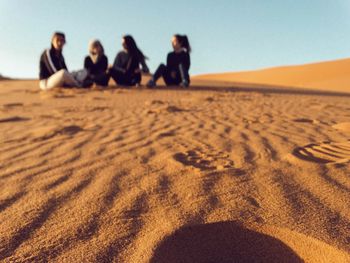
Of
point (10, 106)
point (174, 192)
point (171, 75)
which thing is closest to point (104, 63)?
point (171, 75)

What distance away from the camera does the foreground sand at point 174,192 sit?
5.73ft

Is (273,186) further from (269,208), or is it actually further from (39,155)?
(39,155)

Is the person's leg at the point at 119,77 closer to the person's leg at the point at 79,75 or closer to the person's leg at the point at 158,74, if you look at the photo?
the person's leg at the point at 158,74

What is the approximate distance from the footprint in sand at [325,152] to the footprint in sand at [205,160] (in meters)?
0.60

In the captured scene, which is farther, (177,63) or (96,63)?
(177,63)

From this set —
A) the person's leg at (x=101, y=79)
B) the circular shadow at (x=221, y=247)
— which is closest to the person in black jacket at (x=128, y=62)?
the person's leg at (x=101, y=79)

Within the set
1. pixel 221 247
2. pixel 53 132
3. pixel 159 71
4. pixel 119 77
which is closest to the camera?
pixel 221 247

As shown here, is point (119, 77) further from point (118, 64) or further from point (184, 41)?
point (184, 41)

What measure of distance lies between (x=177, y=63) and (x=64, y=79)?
2.64 meters

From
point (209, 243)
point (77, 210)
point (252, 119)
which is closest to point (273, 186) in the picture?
point (209, 243)

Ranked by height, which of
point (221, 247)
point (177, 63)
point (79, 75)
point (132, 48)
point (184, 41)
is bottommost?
point (221, 247)

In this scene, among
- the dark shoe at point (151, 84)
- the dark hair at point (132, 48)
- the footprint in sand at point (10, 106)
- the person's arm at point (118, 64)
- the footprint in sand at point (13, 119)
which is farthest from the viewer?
the dark shoe at point (151, 84)

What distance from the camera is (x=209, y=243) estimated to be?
1.79m

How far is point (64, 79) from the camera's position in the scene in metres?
8.42
